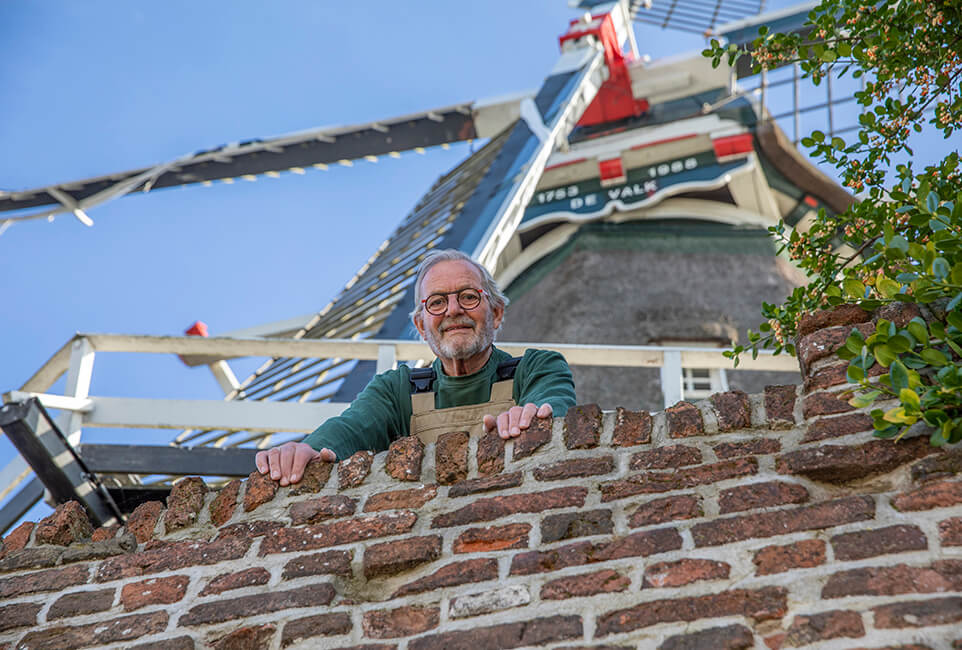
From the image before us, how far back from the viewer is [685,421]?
2.51 m

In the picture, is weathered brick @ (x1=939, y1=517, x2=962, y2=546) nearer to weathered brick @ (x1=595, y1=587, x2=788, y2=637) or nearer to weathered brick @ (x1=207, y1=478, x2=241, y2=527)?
weathered brick @ (x1=595, y1=587, x2=788, y2=637)

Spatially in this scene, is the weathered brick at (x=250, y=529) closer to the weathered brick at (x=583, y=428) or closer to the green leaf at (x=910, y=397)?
the weathered brick at (x=583, y=428)

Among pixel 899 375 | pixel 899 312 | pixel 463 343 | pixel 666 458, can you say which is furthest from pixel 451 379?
pixel 899 375

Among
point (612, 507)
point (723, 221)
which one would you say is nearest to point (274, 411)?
point (612, 507)

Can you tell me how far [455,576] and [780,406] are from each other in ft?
2.58

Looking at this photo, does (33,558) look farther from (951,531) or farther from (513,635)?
(951,531)

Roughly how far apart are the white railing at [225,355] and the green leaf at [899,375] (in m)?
2.27

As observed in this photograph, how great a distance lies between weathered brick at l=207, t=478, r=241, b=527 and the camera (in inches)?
105

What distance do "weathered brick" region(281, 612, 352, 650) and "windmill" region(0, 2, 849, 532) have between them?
563 cm

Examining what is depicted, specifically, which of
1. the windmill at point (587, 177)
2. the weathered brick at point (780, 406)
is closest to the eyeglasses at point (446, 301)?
the weathered brick at point (780, 406)

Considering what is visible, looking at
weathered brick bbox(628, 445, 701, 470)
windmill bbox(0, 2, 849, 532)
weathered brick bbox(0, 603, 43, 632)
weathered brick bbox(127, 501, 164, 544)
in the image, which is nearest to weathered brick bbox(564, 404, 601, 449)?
weathered brick bbox(628, 445, 701, 470)

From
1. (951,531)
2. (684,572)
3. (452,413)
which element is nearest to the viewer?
(951,531)

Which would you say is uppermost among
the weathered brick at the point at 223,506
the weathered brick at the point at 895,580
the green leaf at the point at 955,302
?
the green leaf at the point at 955,302

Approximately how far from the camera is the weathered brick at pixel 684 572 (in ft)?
7.06
